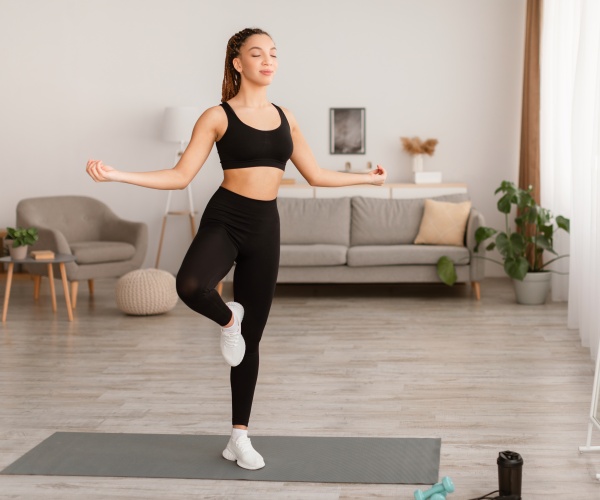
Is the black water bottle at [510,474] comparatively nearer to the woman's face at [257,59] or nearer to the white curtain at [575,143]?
the woman's face at [257,59]

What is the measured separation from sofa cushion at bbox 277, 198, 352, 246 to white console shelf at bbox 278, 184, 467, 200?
26 cm

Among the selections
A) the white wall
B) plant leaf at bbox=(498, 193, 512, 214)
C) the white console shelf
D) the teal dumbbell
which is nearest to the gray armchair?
the white wall

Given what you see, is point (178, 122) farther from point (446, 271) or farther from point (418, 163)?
point (446, 271)

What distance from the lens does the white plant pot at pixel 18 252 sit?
267 inches

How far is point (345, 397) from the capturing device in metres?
4.45

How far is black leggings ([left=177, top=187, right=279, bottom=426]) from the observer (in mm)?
3074

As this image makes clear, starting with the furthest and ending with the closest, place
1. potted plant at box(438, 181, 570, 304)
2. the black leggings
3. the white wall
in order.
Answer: the white wall < potted plant at box(438, 181, 570, 304) < the black leggings

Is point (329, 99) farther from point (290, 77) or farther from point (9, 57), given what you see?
point (9, 57)

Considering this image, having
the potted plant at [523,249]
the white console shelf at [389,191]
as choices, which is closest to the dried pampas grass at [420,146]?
the white console shelf at [389,191]

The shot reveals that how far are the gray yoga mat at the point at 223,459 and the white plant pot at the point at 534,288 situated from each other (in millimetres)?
3645

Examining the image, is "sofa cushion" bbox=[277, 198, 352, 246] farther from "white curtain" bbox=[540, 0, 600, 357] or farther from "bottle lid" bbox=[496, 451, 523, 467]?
"bottle lid" bbox=[496, 451, 523, 467]

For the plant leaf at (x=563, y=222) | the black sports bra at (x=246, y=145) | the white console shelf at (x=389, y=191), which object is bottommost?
the plant leaf at (x=563, y=222)

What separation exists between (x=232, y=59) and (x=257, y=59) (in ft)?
0.39

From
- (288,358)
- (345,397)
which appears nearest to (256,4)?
(288,358)
